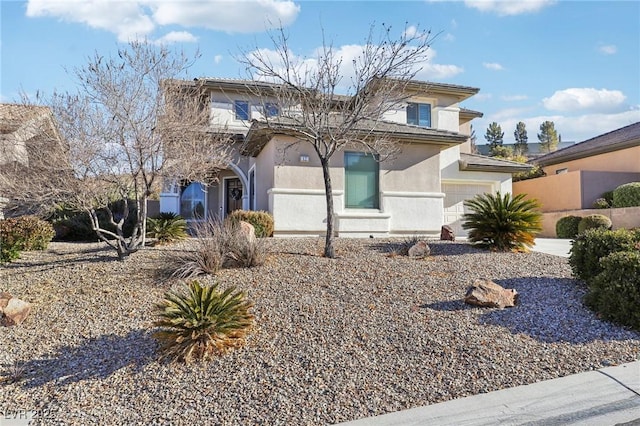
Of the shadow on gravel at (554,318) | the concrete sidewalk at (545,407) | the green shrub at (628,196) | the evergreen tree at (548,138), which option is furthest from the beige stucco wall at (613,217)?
the evergreen tree at (548,138)

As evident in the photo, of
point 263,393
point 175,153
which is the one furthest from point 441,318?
point 175,153

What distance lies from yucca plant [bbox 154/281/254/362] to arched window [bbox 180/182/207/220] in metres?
15.9

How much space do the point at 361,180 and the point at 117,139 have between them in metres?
7.58

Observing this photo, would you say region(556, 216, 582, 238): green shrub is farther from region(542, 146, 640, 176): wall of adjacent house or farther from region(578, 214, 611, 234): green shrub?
region(542, 146, 640, 176): wall of adjacent house

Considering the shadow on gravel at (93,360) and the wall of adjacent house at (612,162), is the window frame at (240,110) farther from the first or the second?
the wall of adjacent house at (612,162)

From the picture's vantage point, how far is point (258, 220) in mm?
12305

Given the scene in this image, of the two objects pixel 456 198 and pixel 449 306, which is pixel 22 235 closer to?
pixel 449 306

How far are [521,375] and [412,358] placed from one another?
1209mm

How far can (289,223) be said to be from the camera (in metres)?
13.2

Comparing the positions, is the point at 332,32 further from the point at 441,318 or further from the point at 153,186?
the point at 441,318

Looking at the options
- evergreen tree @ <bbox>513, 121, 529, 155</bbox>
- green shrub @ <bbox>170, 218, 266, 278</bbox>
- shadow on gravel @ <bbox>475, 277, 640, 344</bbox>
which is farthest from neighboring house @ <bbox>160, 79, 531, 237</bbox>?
evergreen tree @ <bbox>513, 121, 529, 155</bbox>

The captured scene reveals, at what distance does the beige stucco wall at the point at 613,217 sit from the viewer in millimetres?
16828

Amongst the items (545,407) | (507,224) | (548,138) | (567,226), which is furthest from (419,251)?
(548,138)

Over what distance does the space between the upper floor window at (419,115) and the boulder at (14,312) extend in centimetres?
1643
